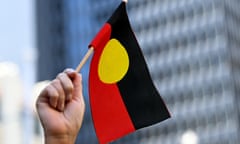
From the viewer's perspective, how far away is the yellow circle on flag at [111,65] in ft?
14.4

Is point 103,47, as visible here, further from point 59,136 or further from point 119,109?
point 59,136

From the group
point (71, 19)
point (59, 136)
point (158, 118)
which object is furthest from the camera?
point (71, 19)

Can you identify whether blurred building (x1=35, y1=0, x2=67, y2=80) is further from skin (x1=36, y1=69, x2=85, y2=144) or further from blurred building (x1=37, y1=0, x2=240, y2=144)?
skin (x1=36, y1=69, x2=85, y2=144)

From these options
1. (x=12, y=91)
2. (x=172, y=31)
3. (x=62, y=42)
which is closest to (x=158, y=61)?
(x=172, y=31)

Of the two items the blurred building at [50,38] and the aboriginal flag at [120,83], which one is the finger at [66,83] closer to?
the aboriginal flag at [120,83]

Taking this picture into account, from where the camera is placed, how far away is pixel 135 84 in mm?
4422

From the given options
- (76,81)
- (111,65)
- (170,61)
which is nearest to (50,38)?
(170,61)

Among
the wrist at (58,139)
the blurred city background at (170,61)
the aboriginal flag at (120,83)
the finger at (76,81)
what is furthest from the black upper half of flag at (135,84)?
the blurred city background at (170,61)

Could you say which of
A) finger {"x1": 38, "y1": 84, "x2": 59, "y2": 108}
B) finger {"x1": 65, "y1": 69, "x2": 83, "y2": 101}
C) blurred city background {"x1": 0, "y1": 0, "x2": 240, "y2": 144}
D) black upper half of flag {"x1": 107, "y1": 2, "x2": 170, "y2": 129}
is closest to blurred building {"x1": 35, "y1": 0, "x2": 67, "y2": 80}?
blurred city background {"x1": 0, "y1": 0, "x2": 240, "y2": 144}

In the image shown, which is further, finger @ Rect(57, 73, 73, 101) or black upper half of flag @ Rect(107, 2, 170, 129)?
black upper half of flag @ Rect(107, 2, 170, 129)

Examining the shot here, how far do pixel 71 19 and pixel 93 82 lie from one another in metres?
83.0

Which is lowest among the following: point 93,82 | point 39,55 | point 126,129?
point 126,129

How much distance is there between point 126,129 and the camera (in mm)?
4285

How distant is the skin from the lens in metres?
3.57
